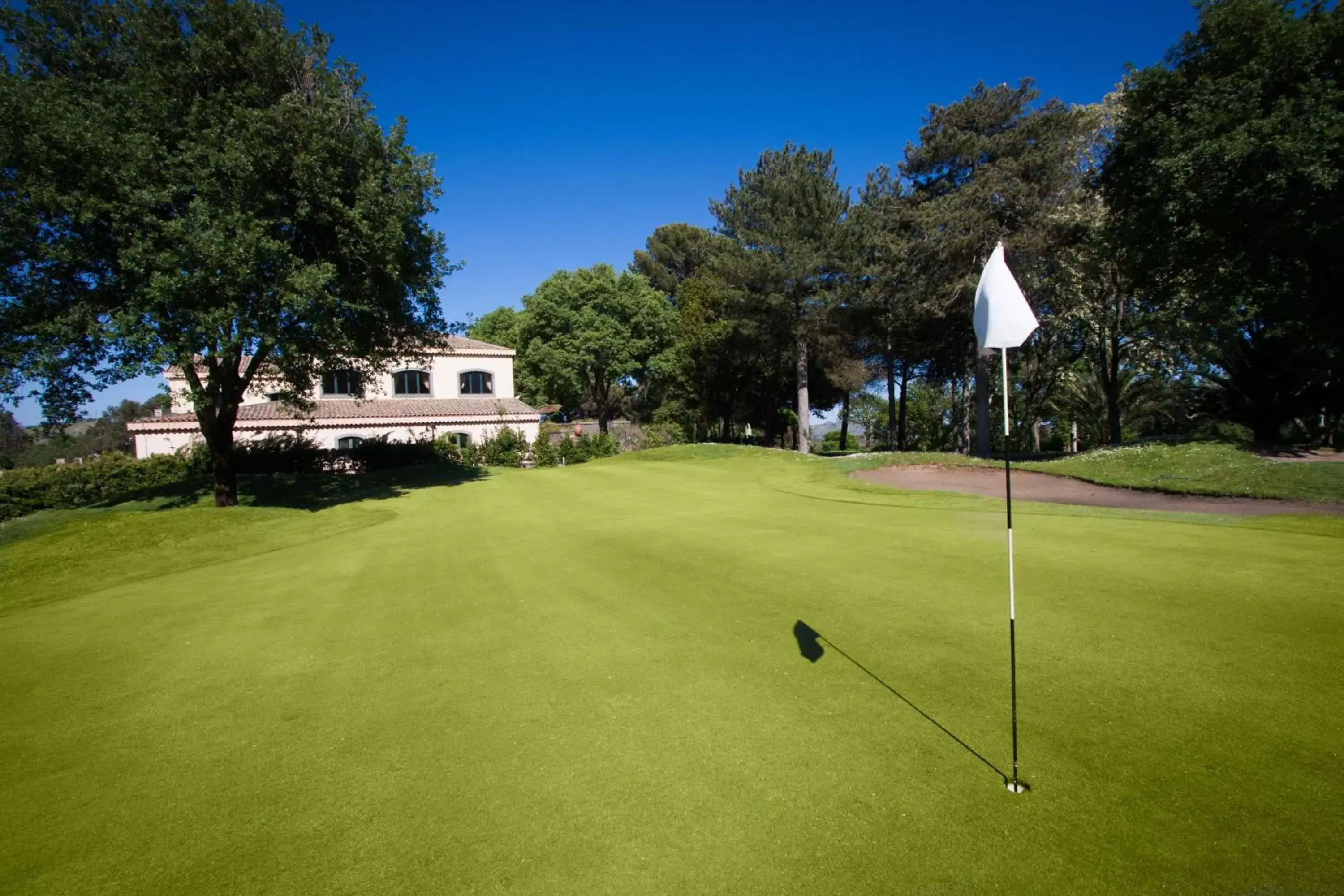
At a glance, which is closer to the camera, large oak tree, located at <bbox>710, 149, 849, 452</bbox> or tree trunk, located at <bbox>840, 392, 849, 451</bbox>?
large oak tree, located at <bbox>710, 149, 849, 452</bbox>

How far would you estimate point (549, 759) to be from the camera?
4.04 m

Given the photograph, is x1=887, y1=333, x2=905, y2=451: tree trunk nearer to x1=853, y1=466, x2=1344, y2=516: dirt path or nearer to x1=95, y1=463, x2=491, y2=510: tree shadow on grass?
x1=853, y1=466, x2=1344, y2=516: dirt path

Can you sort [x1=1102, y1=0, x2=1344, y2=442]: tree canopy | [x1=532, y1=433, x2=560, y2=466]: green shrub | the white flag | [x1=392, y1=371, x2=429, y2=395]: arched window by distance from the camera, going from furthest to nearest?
[x1=392, y1=371, x2=429, y2=395]: arched window, [x1=532, y1=433, x2=560, y2=466]: green shrub, [x1=1102, y1=0, x2=1344, y2=442]: tree canopy, the white flag

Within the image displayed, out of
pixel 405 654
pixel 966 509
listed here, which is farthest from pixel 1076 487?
pixel 405 654

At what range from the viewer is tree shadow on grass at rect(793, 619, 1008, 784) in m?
3.85

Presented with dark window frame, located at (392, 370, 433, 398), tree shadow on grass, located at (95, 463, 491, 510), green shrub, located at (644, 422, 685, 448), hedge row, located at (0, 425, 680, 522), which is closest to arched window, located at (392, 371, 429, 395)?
dark window frame, located at (392, 370, 433, 398)

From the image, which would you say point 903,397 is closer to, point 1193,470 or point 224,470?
point 1193,470

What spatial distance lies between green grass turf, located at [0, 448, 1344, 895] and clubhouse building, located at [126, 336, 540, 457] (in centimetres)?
2362

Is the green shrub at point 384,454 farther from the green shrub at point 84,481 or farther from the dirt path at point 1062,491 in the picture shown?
the dirt path at point 1062,491

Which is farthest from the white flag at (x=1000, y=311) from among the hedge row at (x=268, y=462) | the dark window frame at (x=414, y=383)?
the dark window frame at (x=414, y=383)

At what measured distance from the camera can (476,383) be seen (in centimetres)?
3944

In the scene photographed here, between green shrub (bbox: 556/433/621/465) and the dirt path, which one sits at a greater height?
green shrub (bbox: 556/433/621/465)

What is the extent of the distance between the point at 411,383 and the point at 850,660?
37.1 meters

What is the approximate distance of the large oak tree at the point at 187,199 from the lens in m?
14.7
